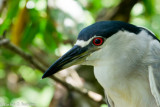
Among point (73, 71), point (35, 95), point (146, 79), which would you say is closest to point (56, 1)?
point (73, 71)

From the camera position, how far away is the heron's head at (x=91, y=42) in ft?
5.99

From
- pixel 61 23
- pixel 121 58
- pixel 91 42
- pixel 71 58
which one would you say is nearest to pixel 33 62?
pixel 61 23

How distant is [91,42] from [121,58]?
23 cm

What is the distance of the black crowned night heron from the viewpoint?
1846mm

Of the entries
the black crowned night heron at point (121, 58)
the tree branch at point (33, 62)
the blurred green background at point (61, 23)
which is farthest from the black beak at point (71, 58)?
the blurred green background at point (61, 23)

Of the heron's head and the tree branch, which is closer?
the heron's head

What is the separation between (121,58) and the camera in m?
1.87

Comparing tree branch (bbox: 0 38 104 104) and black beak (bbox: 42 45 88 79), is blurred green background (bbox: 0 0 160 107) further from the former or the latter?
black beak (bbox: 42 45 88 79)

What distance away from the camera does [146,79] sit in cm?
198

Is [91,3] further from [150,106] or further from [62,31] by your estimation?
[150,106]

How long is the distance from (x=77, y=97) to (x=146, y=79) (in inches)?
38.3

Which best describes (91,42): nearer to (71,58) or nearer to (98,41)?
(98,41)

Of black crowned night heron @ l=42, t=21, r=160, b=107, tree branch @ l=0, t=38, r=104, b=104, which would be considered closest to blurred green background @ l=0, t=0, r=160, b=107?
tree branch @ l=0, t=38, r=104, b=104

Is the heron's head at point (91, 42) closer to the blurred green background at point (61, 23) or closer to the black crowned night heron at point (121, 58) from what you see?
the black crowned night heron at point (121, 58)
